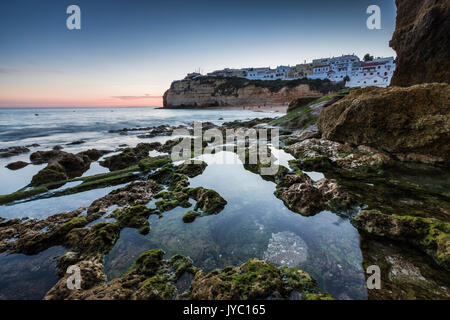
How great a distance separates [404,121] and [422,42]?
226 inches

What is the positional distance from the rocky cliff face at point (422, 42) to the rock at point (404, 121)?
3.14 m

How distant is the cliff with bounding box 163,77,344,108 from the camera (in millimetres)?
72062

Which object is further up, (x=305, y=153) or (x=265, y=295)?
(x=305, y=153)

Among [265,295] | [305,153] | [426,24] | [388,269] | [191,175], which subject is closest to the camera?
[265,295]

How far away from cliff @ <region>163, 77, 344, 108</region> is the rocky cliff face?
206 ft

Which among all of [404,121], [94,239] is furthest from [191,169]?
[404,121]

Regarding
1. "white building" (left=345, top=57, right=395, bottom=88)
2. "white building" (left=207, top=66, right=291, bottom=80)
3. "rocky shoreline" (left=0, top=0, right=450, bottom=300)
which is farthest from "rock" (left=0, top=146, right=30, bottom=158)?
"white building" (left=207, top=66, right=291, bottom=80)

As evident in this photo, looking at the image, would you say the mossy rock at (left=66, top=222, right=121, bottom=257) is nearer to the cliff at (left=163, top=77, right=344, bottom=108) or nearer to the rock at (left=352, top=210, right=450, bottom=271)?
the rock at (left=352, top=210, right=450, bottom=271)

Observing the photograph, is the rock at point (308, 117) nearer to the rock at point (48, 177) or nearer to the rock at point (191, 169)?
the rock at point (191, 169)

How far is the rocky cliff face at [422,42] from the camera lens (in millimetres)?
8992

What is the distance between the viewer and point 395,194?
A: 571 cm
